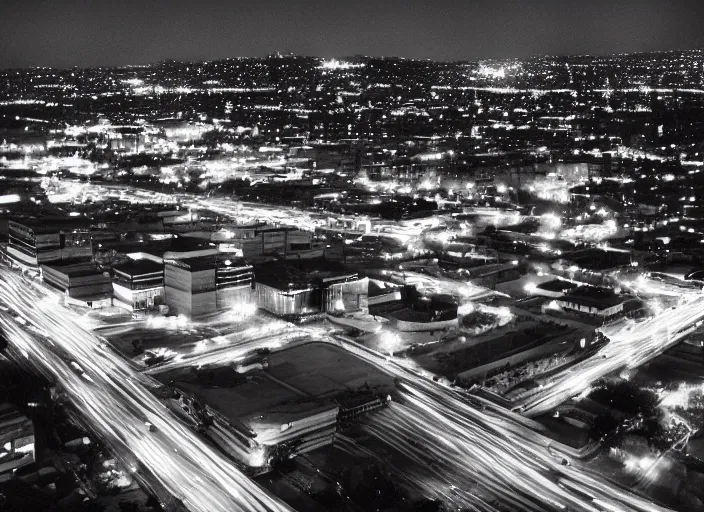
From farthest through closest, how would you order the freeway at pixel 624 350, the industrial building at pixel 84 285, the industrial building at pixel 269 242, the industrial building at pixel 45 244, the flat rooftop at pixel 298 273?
1. the industrial building at pixel 269 242
2. the industrial building at pixel 45 244
3. the industrial building at pixel 84 285
4. the flat rooftop at pixel 298 273
5. the freeway at pixel 624 350

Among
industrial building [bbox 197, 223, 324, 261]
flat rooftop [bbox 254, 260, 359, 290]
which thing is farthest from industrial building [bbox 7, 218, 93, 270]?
flat rooftop [bbox 254, 260, 359, 290]

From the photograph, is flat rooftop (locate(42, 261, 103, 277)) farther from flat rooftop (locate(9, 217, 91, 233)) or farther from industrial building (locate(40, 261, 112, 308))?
flat rooftop (locate(9, 217, 91, 233))

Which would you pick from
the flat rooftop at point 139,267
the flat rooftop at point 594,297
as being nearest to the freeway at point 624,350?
the flat rooftop at point 594,297

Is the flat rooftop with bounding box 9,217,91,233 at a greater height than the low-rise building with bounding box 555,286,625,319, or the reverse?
the flat rooftop with bounding box 9,217,91,233

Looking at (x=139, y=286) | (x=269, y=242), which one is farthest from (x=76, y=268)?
(x=269, y=242)

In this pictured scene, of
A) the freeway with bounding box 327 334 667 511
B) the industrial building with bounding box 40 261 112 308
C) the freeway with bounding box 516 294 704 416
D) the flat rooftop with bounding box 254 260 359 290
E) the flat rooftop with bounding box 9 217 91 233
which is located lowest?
the freeway with bounding box 327 334 667 511

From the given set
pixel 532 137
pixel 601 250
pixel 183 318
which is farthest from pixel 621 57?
pixel 183 318

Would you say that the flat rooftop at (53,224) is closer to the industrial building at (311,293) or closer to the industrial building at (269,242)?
the industrial building at (269,242)
